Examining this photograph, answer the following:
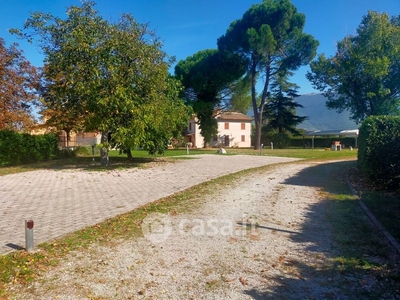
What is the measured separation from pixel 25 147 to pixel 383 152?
58.4 feet

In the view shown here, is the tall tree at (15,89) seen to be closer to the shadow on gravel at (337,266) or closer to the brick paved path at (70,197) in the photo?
the brick paved path at (70,197)

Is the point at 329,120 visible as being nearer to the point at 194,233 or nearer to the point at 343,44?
the point at 343,44

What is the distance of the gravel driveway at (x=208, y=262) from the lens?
3178 mm

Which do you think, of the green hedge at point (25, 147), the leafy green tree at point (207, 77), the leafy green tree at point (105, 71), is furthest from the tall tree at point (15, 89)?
the leafy green tree at point (207, 77)

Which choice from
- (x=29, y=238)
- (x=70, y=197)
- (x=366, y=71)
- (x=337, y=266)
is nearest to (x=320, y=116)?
(x=366, y=71)

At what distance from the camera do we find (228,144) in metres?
55.6

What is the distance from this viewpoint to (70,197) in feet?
26.7

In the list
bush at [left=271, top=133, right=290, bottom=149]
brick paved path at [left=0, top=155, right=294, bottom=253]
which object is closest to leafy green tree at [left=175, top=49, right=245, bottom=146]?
bush at [left=271, top=133, right=290, bottom=149]

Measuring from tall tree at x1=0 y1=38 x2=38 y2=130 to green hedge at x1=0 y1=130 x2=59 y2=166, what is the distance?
139 inches

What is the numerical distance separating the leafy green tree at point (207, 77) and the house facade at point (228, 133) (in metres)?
13.5

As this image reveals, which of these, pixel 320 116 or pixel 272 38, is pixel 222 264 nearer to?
pixel 272 38

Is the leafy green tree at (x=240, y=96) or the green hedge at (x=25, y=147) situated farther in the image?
the leafy green tree at (x=240, y=96)

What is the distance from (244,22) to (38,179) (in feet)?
98.1

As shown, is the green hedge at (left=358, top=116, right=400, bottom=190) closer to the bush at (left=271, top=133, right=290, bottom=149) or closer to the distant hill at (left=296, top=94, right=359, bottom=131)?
the bush at (left=271, top=133, right=290, bottom=149)
